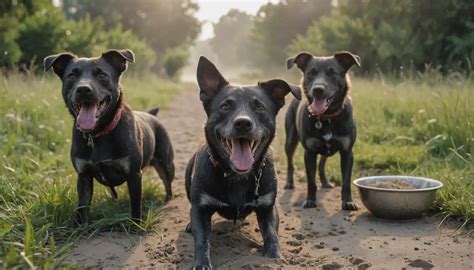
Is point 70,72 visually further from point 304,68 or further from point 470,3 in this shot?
point 470,3

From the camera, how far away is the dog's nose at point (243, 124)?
346 cm

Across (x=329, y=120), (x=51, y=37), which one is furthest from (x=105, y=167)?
(x=51, y=37)

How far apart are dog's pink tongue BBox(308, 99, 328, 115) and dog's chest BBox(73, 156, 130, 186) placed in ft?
7.57

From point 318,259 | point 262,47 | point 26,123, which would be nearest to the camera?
point 318,259

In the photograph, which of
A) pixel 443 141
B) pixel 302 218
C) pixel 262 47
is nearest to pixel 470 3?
pixel 443 141

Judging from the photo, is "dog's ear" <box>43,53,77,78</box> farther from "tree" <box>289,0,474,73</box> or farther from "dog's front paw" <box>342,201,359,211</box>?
"tree" <box>289,0,474,73</box>

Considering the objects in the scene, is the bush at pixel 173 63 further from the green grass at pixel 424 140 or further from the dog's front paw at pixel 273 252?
the dog's front paw at pixel 273 252

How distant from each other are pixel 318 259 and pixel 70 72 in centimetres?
260

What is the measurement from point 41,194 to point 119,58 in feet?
4.70

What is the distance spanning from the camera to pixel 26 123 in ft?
23.7

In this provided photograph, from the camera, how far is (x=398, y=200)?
4.52m

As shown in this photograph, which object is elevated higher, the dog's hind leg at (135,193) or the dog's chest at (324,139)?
the dog's chest at (324,139)

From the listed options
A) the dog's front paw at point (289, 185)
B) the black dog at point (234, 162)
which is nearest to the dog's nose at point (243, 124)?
the black dog at point (234, 162)

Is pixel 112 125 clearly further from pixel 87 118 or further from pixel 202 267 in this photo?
pixel 202 267
